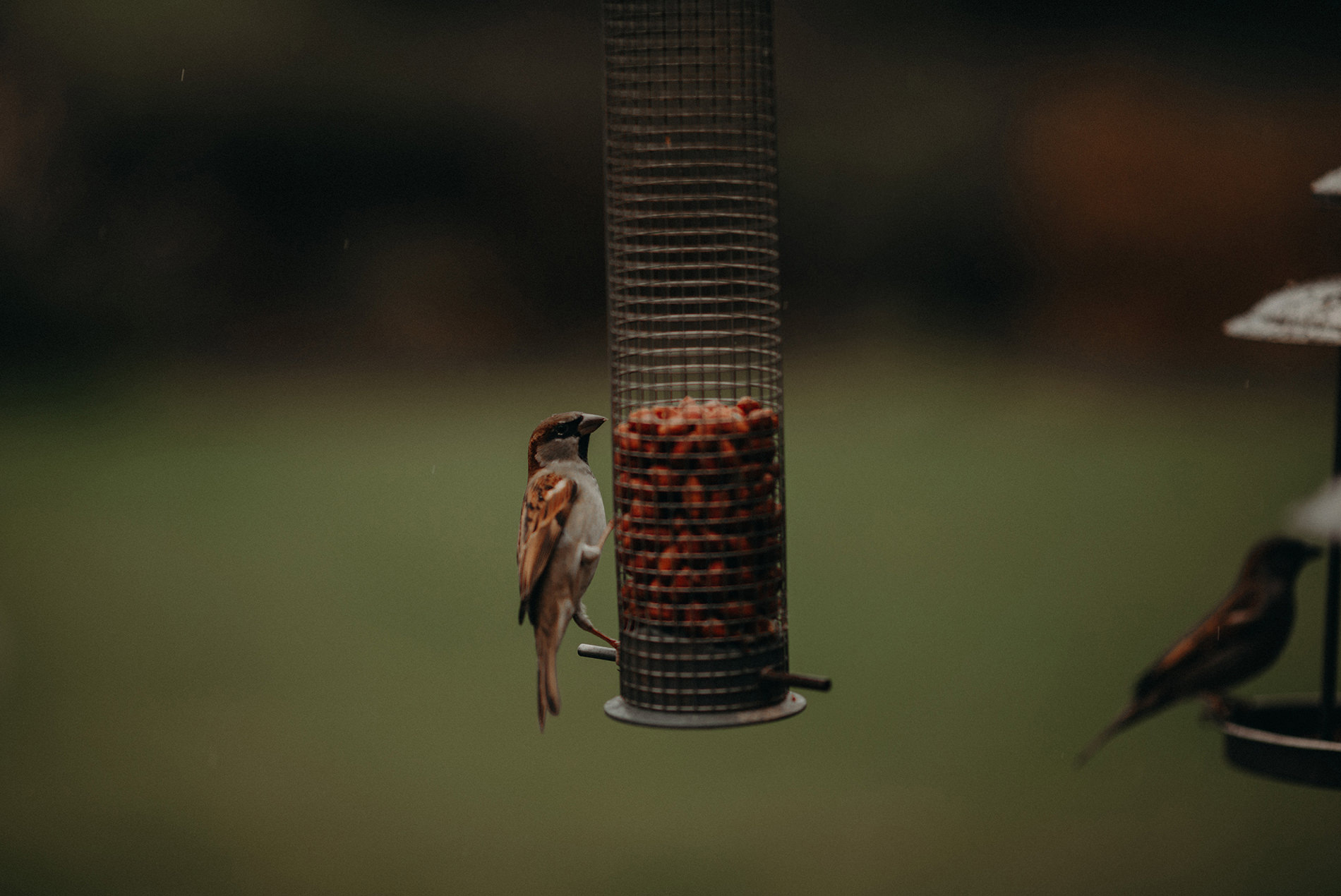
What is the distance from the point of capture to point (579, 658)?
15062 mm

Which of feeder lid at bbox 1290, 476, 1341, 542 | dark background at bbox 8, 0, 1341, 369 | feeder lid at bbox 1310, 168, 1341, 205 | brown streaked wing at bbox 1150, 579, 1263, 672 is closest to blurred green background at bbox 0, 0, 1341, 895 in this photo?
dark background at bbox 8, 0, 1341, 369

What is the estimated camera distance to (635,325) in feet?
15.5

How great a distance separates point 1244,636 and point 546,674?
2272 millimetres

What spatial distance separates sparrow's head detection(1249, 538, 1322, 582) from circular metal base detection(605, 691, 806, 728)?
1730 mm

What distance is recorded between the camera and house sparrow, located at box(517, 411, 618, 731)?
4.41 meters

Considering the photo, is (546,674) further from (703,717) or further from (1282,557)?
(1282,557)

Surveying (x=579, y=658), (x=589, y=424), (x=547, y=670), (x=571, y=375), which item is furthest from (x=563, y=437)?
(x=571, y=375)

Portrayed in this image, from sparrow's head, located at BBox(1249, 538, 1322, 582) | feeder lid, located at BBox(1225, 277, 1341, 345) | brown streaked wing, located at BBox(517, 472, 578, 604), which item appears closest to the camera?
feeder lid, located at BBox(1225, 277, 1341, 345)

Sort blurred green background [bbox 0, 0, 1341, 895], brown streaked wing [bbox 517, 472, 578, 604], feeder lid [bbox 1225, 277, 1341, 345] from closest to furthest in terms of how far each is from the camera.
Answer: feeder lid [bbox 1225, 277, 1341, 345], brown streaked wing [bbox 517, 472, 578, 604], blurred green background [bbox 0, 0, 1341, 895]

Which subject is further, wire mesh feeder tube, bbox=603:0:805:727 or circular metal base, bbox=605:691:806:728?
wire mesh feeder tube, bbox=603:0:805:727

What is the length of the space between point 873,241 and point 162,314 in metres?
9.68

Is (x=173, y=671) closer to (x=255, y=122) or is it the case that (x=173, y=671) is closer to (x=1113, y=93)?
(x=255, y=122)

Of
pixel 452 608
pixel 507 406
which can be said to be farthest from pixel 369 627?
pixel 507 406

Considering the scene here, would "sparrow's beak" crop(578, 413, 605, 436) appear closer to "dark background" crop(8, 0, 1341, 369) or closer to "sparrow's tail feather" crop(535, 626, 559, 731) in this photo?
"sparrow's tail feather" crop(535, 626, 559, 731)
